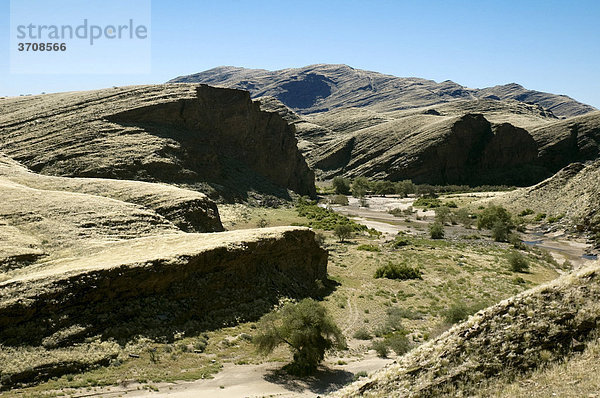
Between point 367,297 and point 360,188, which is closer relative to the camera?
point 367,297

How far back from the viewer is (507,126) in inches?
6176

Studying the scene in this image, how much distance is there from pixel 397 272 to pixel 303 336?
74.3ft

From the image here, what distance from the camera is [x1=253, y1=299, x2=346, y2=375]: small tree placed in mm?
23406

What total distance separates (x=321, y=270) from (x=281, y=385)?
1784cm

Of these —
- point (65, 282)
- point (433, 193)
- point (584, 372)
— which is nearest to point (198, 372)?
point (65, 282)

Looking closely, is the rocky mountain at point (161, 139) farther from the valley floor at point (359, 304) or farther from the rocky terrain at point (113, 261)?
the valley floor at point (359, 304)

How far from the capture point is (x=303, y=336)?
2372 cm

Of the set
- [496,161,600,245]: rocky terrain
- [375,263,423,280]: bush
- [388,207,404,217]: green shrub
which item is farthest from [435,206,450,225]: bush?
[375,263,423,280]: bush

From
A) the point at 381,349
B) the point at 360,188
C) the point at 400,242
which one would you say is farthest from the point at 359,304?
the point at 360,188

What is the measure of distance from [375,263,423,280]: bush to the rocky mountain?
4108 centimetres

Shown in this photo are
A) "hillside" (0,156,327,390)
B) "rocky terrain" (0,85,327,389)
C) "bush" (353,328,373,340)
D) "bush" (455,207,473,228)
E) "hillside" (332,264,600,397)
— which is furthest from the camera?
"bush" (455,207,473,228)

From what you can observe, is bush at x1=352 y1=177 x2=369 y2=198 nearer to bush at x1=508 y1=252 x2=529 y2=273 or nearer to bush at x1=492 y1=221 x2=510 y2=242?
bush at x1=492 y1=221 x2=510 y2=242

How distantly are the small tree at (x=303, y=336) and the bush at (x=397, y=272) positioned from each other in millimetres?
20396

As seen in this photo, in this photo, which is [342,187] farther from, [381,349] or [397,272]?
[381,349]
